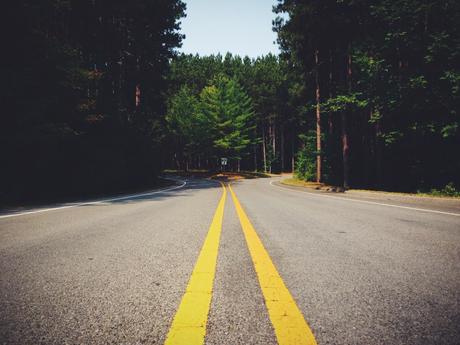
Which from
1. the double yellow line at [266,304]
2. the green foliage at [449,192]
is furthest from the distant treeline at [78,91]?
the green foliage at [449,192]

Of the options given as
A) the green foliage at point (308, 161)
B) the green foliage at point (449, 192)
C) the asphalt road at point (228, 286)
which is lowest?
the green foliage at point (449, 192)

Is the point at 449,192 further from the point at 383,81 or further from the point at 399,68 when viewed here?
the point at 399,68

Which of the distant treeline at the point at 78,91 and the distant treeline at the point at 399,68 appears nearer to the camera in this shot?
the distant treeline at the point at 78,91

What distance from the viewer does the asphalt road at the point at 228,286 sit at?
137 centimetres

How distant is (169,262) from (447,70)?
16138 millimetres

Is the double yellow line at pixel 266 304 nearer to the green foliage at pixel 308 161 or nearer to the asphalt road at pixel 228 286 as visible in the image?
the asphalt road at pixel 228 286

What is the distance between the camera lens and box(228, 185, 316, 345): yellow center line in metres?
1.29

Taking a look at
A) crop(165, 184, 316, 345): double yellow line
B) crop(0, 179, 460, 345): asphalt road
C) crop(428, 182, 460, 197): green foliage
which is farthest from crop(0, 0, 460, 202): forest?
crop(165, 184, 316, 345): double yellow line

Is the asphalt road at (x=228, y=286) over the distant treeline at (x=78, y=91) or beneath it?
beneath

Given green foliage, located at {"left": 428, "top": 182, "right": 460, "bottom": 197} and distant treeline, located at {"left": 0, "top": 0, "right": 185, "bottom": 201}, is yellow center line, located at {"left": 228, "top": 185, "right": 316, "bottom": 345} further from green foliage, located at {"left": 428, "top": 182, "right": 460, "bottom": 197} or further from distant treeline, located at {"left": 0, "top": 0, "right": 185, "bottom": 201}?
green foliage, located at {"left": 428, "top": 182, "right": 460, "bottom": 197}

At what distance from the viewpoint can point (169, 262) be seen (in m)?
2.53

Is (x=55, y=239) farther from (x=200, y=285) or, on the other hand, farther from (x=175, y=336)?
(x=175, y=336)

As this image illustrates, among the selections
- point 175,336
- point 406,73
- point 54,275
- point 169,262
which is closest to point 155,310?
point 175,336

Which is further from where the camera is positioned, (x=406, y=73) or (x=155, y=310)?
(x=406, y=73)
